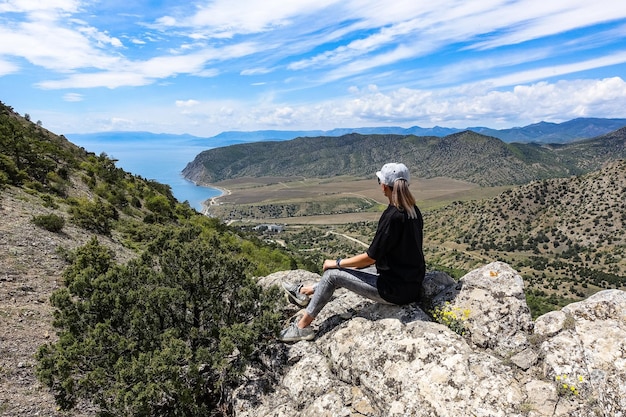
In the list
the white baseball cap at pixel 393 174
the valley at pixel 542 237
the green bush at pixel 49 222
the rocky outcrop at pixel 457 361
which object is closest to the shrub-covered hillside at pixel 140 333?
the rocky outcrop at pixel 457 361

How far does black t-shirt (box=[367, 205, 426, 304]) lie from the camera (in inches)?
226

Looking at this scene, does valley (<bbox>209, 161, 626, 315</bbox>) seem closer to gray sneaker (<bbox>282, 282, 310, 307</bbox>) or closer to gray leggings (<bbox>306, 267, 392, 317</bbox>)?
gray sneaker (<bbox>282, 282, 310, 307</bbox>)

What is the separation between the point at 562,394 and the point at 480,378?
962 millimetres

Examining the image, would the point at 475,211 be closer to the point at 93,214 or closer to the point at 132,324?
the point at 93,214

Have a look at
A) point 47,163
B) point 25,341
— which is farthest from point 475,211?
point 25,341

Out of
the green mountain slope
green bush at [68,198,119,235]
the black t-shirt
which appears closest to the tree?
the black t-shirt

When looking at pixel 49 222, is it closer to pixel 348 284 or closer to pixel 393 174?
pixel 348 284

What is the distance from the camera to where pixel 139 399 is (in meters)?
5.13

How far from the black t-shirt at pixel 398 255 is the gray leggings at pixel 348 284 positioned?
16 centimetres

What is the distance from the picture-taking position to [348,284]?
21.3ft

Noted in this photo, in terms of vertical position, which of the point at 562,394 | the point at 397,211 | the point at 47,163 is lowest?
the point at 562,394

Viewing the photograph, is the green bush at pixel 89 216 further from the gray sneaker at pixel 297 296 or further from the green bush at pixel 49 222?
the gray sneaker at pixel 297 296

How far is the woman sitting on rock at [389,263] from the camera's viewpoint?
5730 mm

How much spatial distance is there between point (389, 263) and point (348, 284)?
2.93ft
